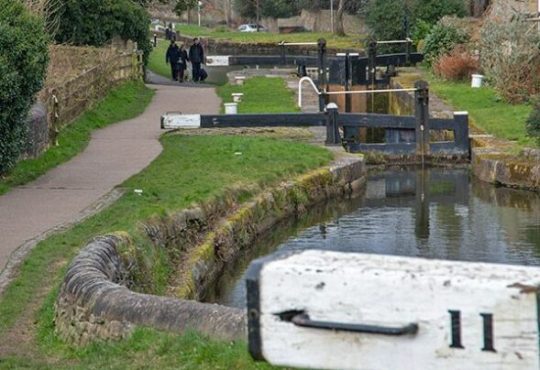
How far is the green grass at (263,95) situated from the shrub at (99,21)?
10.5 ft

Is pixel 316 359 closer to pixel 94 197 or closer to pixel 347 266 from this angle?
pixel 347 266

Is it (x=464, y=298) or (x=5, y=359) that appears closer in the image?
(x=464, y=298)

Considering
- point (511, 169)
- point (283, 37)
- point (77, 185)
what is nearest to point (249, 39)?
point (283, 37)

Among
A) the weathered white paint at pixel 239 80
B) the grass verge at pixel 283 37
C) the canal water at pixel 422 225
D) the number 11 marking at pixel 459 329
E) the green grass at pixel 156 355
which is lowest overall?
the grass verge at pixel 283 37

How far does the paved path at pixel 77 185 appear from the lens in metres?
13.0

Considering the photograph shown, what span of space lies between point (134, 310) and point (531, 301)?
16.2 ft

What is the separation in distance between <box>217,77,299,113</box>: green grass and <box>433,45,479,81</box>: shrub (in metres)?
4.45

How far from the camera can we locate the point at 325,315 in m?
3.55

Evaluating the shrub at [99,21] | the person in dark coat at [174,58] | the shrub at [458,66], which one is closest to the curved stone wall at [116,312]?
the shrub at [99,21]

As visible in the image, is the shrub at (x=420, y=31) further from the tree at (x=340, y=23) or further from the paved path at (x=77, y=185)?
the paved path at (x=77, y=185)

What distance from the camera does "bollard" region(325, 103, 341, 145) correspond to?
2262 centimetres

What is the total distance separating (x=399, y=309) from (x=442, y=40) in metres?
36.0

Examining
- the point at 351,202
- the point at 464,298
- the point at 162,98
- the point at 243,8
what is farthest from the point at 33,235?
the point at 243,8

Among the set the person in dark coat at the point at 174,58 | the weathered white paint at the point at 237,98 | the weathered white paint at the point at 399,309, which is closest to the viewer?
the weathered white paint at the point at 399,309
